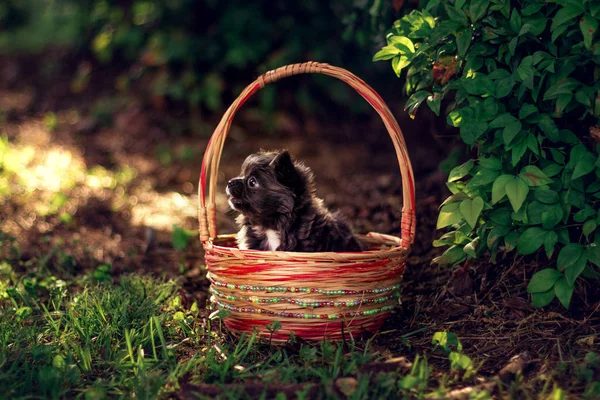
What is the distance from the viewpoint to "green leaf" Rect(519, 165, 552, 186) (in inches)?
113

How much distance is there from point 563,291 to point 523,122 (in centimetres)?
79

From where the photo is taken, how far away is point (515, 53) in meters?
3.19

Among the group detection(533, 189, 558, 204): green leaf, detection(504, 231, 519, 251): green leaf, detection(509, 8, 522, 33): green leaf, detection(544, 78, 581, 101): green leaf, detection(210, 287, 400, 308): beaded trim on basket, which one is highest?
detection(509, 8, 522, 33): green leaf

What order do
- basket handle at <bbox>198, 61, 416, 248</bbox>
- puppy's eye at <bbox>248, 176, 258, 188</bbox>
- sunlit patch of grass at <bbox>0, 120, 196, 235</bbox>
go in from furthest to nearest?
sunlit patch of grass at <bbox>0, 120, 196, 235</bbox>
puppy's eye at <bbox>248, 176, 258, 188</bbox>
basket handle at <bbox>198, 61, 416, 248</bbox>

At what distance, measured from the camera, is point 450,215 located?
10.2 ft

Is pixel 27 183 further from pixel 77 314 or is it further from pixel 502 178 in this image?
pixel 502 178

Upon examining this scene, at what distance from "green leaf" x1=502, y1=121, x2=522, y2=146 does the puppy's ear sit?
1050mm

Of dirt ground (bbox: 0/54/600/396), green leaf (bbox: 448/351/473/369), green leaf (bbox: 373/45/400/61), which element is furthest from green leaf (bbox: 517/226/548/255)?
green leaf (bbox: 373/45/400/61)

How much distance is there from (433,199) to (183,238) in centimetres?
180

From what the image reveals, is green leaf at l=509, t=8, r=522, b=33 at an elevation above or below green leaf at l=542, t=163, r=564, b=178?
above

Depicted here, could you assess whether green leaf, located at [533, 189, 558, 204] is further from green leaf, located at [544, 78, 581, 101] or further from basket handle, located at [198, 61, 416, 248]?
basket handle, located at [198, 61, 416, 248]

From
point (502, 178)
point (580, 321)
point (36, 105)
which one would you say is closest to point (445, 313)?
point (580, 321)

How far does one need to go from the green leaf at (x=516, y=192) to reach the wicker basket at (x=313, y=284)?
529 mm

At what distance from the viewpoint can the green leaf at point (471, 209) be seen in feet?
9.70
